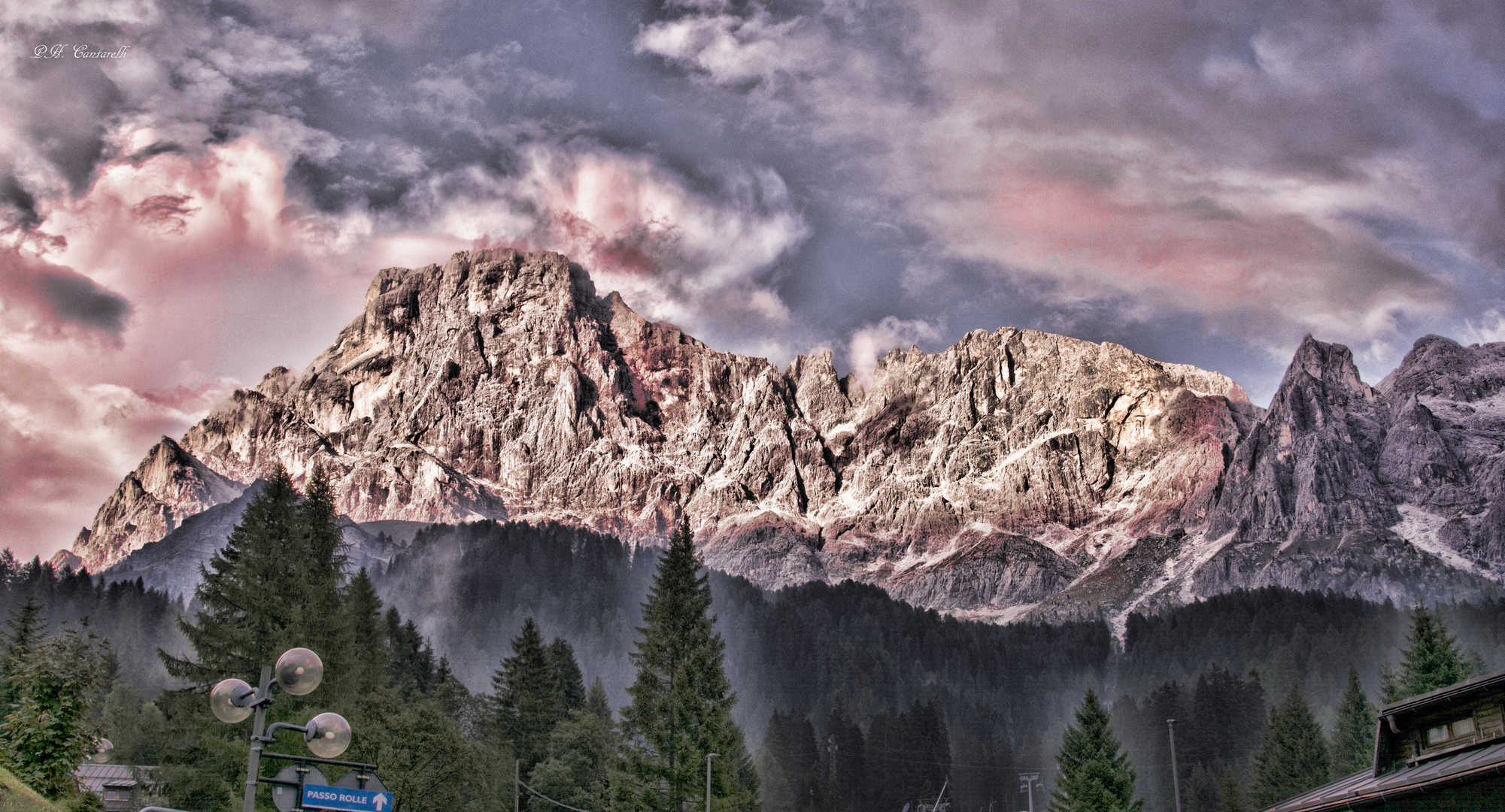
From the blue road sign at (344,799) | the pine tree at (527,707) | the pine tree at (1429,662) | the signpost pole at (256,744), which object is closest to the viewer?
the signpost pole at (256,744)

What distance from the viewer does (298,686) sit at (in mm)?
15938

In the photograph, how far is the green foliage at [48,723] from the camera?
27047 millimetres

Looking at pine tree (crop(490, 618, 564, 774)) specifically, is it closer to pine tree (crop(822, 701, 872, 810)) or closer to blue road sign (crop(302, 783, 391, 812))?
pine tree (crop(822, 701, 872, 810))

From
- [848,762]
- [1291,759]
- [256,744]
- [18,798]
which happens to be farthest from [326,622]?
[848,762]

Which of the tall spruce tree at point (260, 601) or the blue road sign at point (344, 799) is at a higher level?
the tall spruce tree at point (260, 601)

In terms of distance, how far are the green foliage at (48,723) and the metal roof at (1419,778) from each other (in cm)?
3269

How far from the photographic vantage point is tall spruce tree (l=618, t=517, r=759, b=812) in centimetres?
5609

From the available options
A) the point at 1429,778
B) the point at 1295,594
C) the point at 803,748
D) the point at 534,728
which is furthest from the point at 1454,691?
the point at 1295,594

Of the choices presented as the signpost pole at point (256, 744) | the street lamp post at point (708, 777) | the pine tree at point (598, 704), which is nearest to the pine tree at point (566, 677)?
the pine tree at point (598, 704)

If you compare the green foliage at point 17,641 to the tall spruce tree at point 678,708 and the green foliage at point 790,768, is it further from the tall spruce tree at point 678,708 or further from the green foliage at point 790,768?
the green foliage at point 790,768

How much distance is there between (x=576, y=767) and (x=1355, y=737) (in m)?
54.5

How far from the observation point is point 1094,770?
6888 cm

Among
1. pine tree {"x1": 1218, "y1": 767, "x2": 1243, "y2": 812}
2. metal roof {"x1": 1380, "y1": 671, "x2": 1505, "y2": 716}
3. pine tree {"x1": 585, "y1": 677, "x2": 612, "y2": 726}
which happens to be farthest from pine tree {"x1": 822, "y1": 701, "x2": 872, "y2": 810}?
metal roof {"x1": 1380, "y1": 671, "x2": 1505, "y2": 716}

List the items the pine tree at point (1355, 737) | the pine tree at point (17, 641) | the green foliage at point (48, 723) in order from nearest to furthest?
the green foliage at point (48, 723)
the pine tree at point (17, 641)
the pine tree at point (1355, 737)
